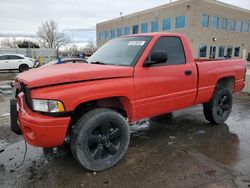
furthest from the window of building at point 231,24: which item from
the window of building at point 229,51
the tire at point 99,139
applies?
the tire at point 99,139

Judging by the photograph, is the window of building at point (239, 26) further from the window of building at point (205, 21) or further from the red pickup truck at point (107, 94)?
the red pickup truck at point (107, 94)

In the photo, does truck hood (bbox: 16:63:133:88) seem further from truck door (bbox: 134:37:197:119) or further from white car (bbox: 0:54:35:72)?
white car (bbox: 0:54:35:72)

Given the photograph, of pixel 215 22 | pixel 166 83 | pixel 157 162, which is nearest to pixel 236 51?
pixel 215 22

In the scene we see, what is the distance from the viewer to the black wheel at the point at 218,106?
15.9ft

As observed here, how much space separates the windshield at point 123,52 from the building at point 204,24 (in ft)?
79.5

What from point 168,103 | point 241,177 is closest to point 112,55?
point 168,103

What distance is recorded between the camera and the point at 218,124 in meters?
5.06

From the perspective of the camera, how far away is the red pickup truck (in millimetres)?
2668

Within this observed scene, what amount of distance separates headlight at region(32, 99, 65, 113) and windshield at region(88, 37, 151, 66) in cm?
129

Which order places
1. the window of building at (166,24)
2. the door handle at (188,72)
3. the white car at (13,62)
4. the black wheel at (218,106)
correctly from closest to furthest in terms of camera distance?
the door handle at (188,72) → the black wheel at (218,106) → the white car at (13,62) → the window of building at (166,24)

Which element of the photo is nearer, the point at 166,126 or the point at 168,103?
the point at 168,103

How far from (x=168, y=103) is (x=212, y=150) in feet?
3.63

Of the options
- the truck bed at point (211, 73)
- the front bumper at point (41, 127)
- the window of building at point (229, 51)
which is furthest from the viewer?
the window of building at point (229, 51)

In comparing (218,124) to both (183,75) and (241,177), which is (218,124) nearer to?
(183,75)
